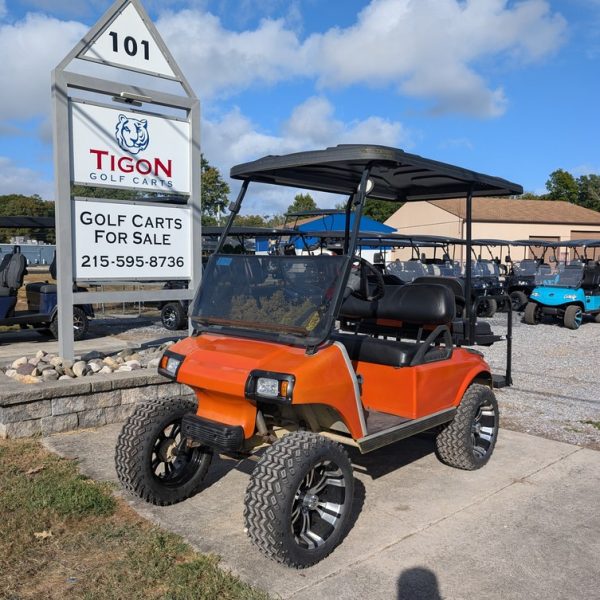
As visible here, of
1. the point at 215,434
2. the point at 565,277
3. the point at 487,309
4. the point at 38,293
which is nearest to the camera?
the point at 215,434

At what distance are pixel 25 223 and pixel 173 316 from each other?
2.95m

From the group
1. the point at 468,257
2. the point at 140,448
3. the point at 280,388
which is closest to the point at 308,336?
the point at 280,388

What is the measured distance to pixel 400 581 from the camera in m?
3.01

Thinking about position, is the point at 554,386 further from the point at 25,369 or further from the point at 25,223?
the point at 25,223

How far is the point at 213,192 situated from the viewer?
40312 millimetres

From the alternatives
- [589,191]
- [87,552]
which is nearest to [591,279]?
[87,552]

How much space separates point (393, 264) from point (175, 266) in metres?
10.8

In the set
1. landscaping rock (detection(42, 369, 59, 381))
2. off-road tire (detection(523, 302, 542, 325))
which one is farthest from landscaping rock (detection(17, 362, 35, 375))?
off-road tire (detection(523, 302, 542, 325))

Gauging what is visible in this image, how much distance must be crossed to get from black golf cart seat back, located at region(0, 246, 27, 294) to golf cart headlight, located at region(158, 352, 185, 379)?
21.0 feet

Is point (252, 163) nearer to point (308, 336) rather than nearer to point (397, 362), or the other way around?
point (308, 336)

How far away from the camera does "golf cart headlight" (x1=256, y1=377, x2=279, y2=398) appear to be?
309 centimetres

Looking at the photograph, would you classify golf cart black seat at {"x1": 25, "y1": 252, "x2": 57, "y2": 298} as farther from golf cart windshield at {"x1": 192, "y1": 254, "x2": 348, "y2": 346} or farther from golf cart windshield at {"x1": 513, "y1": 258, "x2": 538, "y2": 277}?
golf cart windshield at {"x1": 513, "y1": 258, "x2": 538, "y2": 277}

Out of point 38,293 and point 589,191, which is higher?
point 589,191

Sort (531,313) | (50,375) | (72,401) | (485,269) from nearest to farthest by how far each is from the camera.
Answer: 1. (72,401)
2. (50,375)
3. (531,313)
4. (485,269)
